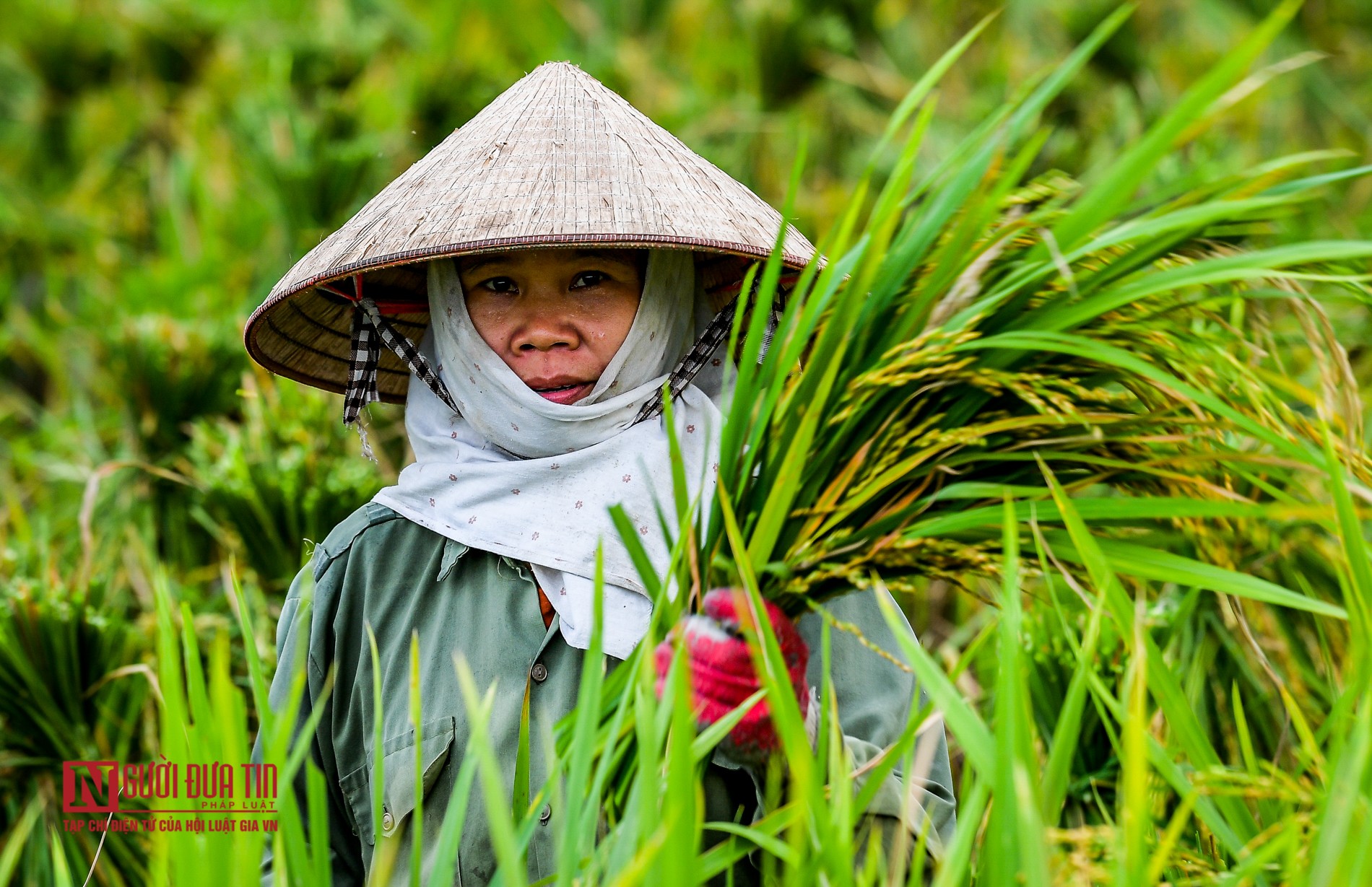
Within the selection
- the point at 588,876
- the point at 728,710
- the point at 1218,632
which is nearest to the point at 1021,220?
the point at 728,710

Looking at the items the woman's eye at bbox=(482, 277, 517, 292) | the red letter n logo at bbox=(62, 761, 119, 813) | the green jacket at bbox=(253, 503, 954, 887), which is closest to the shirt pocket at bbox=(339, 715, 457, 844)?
the green jacket at bbox=(253, 503, 954, 887)

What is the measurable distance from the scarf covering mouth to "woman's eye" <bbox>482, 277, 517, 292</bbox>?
0.12ft

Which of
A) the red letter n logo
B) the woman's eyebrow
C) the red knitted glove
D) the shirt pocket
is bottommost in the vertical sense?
the red letter n logo

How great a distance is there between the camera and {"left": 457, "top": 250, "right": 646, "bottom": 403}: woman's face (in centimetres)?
148

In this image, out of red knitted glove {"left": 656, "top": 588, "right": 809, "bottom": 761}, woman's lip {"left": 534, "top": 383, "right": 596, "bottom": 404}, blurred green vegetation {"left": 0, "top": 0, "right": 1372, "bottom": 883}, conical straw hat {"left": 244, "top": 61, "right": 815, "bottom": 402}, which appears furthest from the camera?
blurred green vegetation {"left": 0, "top": 0, "right": 1372, "bottom": 883}

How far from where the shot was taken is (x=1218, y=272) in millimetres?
1028

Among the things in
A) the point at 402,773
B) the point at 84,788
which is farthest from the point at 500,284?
the point at 84,788

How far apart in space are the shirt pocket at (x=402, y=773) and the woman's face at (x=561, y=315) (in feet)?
1.28

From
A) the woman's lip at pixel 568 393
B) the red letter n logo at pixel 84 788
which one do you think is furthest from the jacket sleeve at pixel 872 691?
the red letter n logo at pixel 84 788

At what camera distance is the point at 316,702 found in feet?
4.78

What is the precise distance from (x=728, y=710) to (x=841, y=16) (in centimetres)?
352

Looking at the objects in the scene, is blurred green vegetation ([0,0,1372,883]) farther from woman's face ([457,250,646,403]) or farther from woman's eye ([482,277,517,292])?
woman's eye ([482,277,517,292])

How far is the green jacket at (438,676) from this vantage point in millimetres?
1404

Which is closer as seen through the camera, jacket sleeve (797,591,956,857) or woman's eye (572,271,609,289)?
jacket sleeve (797,591,956,857)
